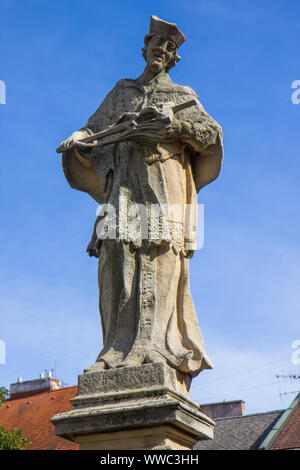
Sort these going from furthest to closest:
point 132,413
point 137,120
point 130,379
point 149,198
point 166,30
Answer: point 166,30
point 137,120
point 149,198
point 130,379
point 132,413

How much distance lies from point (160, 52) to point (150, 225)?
1.96 meters

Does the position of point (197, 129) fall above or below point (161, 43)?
below

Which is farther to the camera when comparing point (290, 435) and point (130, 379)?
point (290, 435)

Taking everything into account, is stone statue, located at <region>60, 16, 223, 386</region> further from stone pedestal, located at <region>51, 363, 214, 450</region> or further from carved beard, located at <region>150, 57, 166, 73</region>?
stone pedestal, located at <region>51, 363, 214, 450</region>

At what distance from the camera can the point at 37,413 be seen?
26.9 metres

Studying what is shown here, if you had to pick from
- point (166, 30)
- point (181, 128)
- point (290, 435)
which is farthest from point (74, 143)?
point (290, 435)

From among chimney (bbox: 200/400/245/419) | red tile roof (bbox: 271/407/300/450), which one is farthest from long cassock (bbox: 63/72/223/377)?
chimney (bbox: 200/400/245/419)

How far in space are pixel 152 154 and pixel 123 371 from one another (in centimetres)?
216

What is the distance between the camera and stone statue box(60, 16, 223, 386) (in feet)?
22.8

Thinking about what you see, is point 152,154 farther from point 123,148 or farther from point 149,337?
point 149,337

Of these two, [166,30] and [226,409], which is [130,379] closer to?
[166,30]

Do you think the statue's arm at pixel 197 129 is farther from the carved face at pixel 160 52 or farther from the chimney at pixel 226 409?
the chimney at pixel 226 409

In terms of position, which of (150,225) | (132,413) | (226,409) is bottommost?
(132,413)
